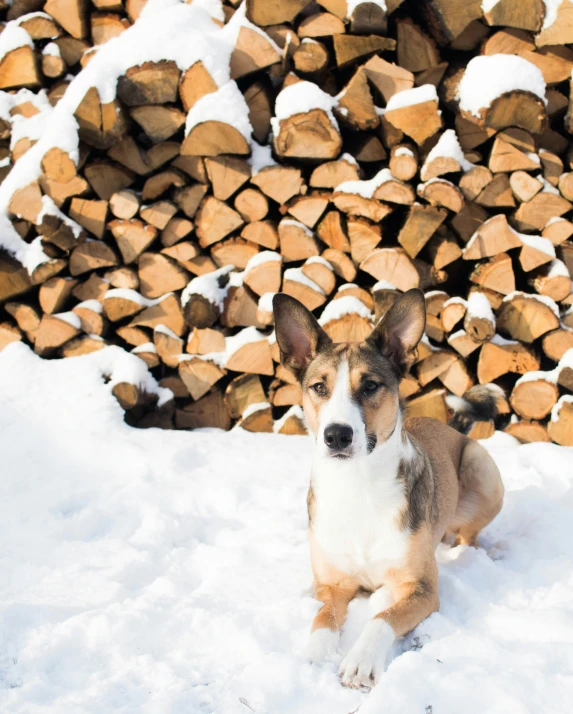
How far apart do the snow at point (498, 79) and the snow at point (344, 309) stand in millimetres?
1609

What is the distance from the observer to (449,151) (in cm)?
455

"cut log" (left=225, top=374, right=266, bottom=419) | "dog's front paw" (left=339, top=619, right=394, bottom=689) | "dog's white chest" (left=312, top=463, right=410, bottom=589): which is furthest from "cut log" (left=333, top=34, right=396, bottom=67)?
"dog's front paw" (left=339, top=619, right=394, bottom=689)

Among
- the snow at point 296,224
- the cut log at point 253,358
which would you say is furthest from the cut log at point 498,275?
the cut log at point 253,358

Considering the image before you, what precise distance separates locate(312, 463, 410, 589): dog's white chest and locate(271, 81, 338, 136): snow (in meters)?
2.90

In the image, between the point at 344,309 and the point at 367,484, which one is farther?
the point at 344,309

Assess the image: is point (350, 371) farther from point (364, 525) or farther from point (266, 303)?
point (266, 303)

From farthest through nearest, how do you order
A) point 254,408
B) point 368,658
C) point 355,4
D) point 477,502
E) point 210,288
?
point 254,408, point 210,288, point 355,4, point 477,502, point 368,658

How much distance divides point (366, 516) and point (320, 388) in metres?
0.62

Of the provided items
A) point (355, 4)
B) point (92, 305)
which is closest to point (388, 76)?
point (355, 4)

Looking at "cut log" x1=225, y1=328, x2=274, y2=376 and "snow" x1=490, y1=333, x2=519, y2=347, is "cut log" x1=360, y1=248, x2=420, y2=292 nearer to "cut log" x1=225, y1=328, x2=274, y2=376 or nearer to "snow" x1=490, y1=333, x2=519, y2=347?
"snow" x1=490, y1=333, x2=519, y2=347

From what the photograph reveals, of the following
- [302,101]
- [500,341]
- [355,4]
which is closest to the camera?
[355,4]

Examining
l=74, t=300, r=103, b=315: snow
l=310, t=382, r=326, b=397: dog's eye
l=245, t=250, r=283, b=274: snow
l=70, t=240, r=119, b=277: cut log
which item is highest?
l=310, t=382, r=326, b=397: dog's eye

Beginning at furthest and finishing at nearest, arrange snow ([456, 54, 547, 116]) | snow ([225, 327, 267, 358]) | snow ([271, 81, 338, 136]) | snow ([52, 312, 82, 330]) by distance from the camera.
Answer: snow ([52, 312, 82, 330]) < snow ([225, 327, 267, 358]) < snow ([271, 81, 338, 136]) < snow ([456, 54, 547, 116])

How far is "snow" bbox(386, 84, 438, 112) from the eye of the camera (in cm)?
452
